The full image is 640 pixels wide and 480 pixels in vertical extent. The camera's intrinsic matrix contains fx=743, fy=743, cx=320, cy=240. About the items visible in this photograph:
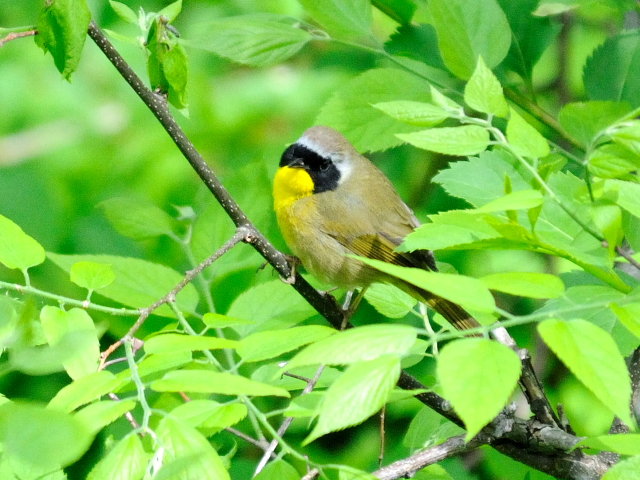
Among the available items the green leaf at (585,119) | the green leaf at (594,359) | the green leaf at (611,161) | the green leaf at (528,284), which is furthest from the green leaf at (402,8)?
A: the green leaf at (594,359)

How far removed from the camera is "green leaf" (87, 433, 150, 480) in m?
0.92

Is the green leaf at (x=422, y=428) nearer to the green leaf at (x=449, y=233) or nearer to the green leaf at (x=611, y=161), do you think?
the green leaf at (x=449, y=233)

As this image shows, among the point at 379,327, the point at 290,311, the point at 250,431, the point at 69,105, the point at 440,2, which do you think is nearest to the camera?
the point at 379,327

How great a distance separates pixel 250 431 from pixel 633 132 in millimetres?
1789

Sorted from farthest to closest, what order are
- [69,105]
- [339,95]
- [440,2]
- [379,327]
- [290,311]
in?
[69,105] < [339,95] < [440,2] < [290,311] < [379,327]

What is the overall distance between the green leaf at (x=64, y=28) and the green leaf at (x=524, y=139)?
31.0 inches

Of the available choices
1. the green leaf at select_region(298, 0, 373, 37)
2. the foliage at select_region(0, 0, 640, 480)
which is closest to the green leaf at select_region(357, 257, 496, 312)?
the foliage at select_region(0, 0, 640, 480)

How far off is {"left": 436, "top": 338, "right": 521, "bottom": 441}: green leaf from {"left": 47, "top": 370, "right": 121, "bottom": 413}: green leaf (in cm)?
45

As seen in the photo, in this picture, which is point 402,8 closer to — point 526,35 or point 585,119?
point 526,35

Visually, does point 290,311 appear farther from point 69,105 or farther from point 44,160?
point 69,105

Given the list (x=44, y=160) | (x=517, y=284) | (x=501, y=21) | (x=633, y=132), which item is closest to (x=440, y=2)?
(x=501, y=21)

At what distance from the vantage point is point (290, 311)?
167 cm

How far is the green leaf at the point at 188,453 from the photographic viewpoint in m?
0.90

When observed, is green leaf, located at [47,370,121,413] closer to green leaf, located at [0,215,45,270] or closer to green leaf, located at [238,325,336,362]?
green leaf, located at [238,325,336,362]
